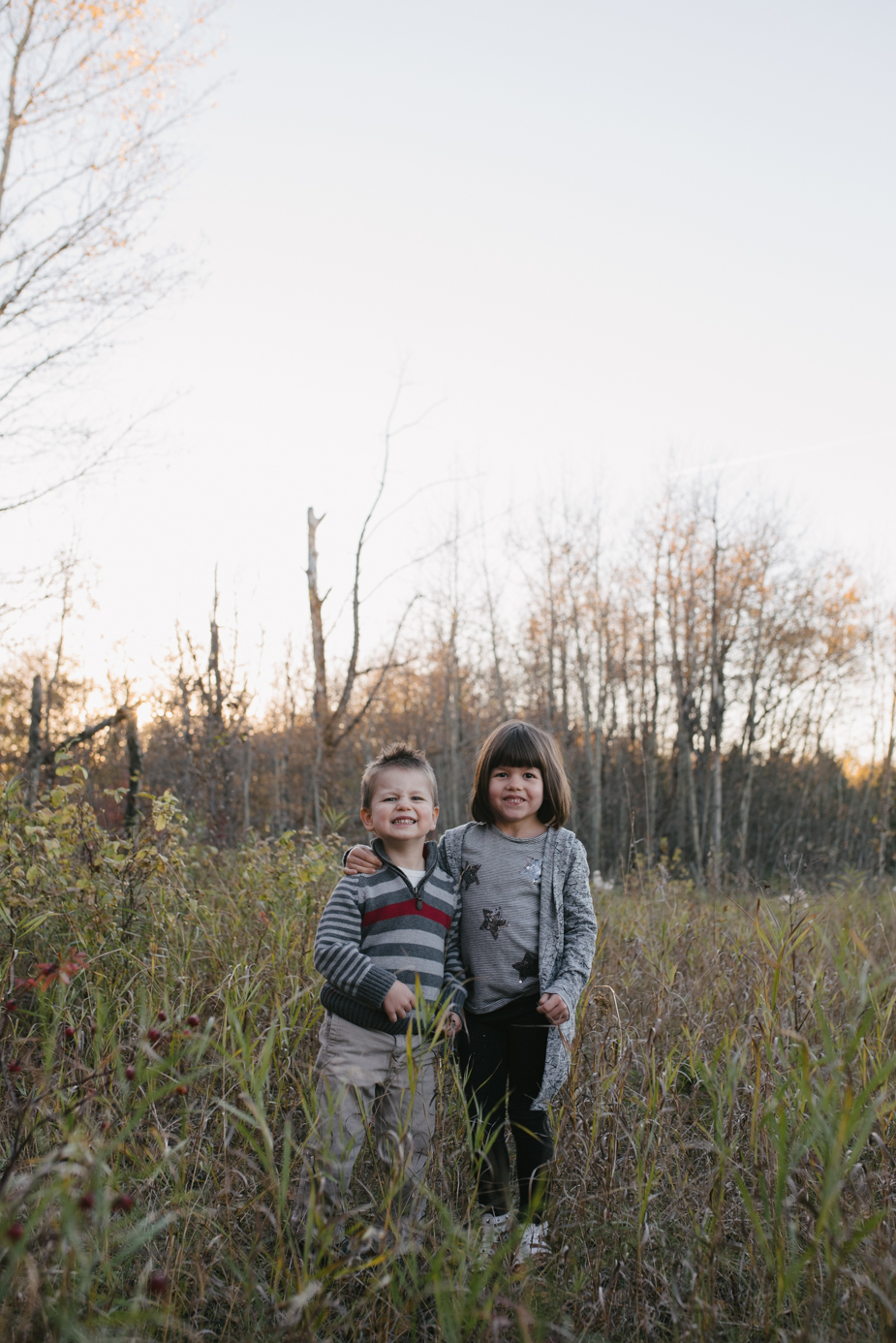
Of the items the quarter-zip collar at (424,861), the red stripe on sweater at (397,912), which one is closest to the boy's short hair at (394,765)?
the quarter-zip collar at (424,861)

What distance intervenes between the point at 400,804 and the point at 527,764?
0.40 meters

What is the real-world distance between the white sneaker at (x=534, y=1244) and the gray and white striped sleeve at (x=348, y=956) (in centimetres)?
58

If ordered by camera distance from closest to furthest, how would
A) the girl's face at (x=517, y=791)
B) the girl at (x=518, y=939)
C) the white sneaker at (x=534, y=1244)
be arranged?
1. the white sneaker at (x=534, y=1244)
2. the girl at (x=518, y=939)
3. the girl's face at (x=517, y=791)

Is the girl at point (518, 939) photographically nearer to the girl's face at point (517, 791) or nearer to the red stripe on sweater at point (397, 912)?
the girl's face at point (517, 791)

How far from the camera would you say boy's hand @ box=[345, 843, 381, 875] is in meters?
2.15

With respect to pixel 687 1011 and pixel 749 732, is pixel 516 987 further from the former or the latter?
pixel 749 732

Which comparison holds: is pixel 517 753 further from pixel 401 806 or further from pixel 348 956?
pixel 348 956

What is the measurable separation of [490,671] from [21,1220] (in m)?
15.3

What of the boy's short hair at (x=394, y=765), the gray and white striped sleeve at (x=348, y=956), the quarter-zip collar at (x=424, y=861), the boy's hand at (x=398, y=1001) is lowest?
the boy's hand at (x=398, y=1001)

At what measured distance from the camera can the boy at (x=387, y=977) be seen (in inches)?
74.0

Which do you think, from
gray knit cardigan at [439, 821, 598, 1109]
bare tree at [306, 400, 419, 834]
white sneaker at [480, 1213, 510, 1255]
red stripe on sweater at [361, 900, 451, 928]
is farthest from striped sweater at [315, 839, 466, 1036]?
bare tree at [306, 400, 419, 834]

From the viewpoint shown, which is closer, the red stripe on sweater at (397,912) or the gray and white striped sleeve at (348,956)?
the gray and white striped sleeve at (348,956)

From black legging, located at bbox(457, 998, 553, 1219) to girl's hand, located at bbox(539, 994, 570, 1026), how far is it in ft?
0.41

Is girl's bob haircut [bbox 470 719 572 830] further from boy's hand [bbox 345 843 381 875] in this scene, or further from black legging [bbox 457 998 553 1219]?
black legging [bbox 457 998 553 1219]
